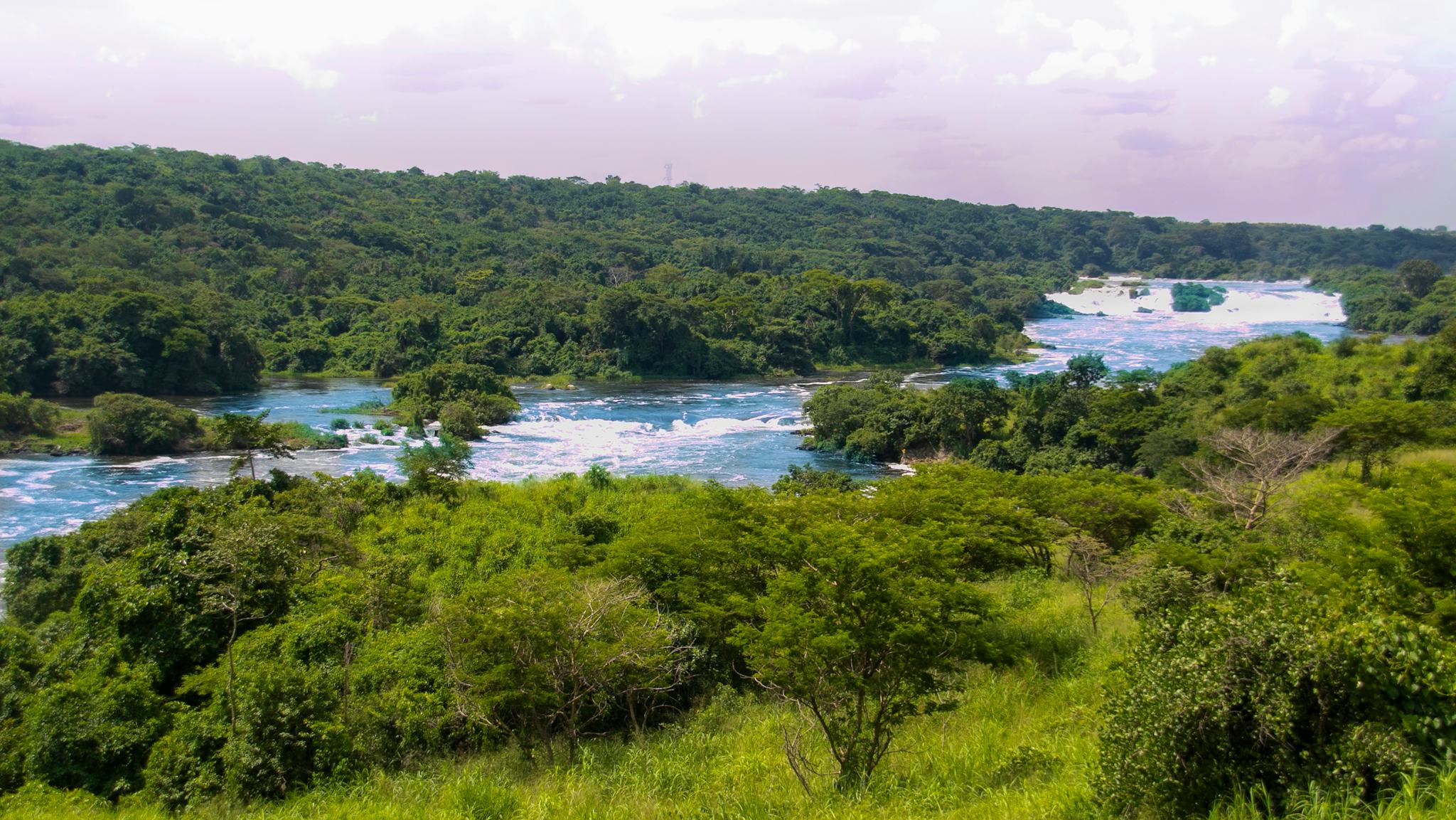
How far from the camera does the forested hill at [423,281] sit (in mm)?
45844

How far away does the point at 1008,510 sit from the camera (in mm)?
16578

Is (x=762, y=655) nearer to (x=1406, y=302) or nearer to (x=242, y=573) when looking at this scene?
(x=242, y=573)

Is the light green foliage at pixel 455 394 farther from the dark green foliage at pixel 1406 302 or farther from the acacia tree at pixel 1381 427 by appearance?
the dark green foliage at pixel 1406 302

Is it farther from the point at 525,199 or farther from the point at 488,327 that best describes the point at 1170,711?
the point at 525,199

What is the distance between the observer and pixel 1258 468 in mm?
17797

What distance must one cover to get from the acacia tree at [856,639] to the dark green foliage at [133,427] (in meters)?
31.4

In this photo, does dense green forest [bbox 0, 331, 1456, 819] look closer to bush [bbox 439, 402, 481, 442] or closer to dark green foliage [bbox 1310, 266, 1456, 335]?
bush [bbox 439, 402, 481, 442]

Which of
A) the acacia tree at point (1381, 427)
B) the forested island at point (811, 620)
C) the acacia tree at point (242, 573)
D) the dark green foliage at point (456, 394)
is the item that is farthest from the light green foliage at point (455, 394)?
the acacia tree at point (1381, 427)

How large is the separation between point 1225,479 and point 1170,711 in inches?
587

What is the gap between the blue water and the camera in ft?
88.5

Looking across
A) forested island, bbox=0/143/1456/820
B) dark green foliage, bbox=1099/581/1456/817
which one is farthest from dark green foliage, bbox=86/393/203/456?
dark green foliage, bbox=1099/581/1456/817

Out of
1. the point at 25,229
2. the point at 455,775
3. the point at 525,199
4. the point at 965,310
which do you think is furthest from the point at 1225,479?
the point at 525,199

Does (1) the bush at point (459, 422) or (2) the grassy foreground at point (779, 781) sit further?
(1) the bush at point (459, 422)

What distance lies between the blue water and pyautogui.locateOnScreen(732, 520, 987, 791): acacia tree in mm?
22201
